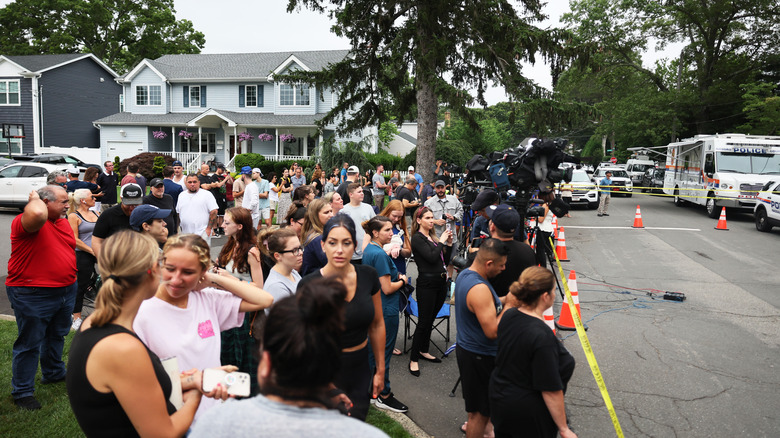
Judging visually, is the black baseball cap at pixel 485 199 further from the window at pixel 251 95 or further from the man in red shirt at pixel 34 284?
the window at pixel 251 95

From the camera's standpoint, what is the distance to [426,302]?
549 centimetres

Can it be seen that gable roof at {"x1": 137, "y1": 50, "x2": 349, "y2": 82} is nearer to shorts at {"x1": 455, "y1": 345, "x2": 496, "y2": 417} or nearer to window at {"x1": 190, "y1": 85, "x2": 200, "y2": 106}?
window at {"x1": 190, "y1": 85, "x2": 200, "y2": 106}

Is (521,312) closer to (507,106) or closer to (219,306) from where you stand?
(219,306)

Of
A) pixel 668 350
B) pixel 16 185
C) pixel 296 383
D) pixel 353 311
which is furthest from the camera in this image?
pixel 16 185

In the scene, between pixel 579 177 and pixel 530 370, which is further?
pixel 579 177

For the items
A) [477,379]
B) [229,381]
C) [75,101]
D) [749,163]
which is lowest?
[477,379]

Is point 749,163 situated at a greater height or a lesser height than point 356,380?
greater

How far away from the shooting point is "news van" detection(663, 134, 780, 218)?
1811 centimetres

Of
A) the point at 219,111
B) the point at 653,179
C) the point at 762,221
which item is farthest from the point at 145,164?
the point at 653,179

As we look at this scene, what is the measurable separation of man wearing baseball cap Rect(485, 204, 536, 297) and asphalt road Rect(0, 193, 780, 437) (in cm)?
132

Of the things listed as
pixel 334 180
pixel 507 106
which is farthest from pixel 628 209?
pixel 334 180

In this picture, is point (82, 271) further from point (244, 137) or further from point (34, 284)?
point (244, 137)

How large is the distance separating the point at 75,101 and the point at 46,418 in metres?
40.0

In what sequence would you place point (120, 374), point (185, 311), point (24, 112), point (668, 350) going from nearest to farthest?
point (120, 374) → point (185, 311) → point (668, 350) → point (24, 112)
